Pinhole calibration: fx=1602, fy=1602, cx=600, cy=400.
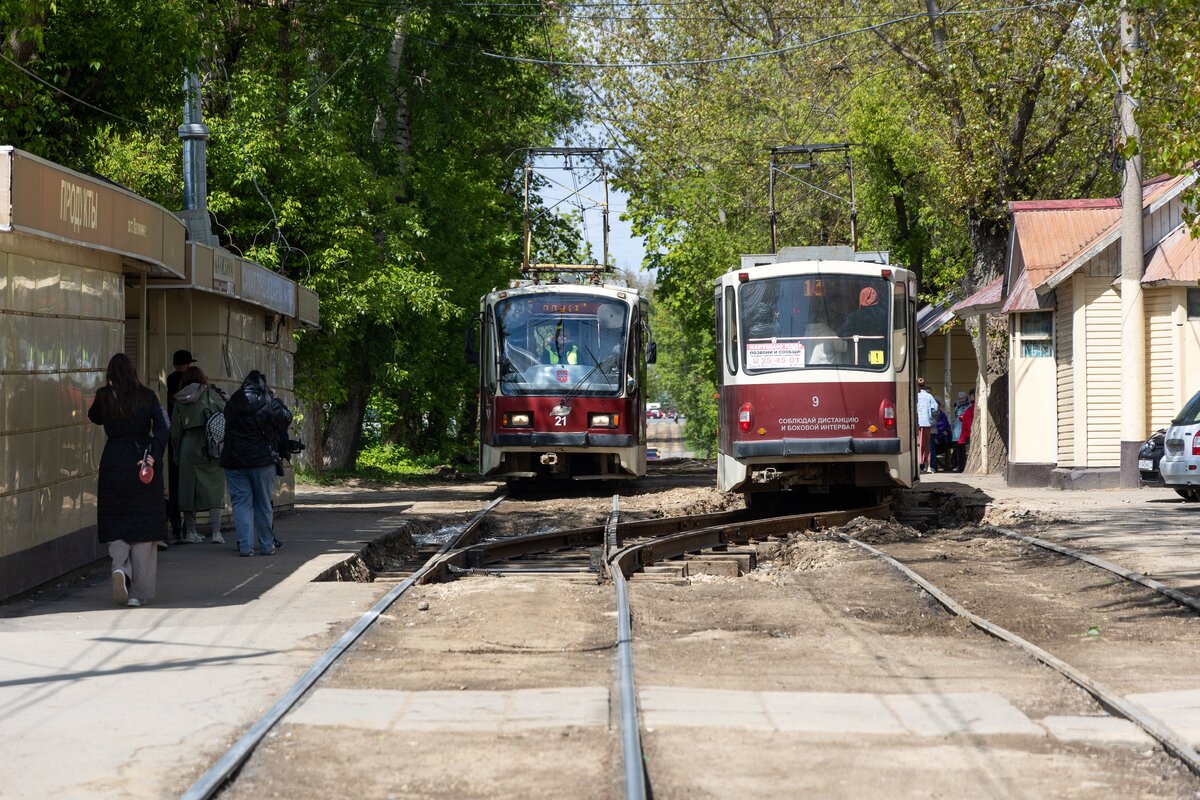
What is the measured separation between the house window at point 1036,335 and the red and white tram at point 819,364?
28.5 feet

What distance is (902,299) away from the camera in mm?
19578

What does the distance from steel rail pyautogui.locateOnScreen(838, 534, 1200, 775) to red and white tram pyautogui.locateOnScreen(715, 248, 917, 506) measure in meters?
6.71

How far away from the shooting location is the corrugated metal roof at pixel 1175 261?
24266 mm

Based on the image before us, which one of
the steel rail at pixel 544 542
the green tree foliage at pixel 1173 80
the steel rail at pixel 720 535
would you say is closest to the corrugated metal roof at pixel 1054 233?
the steel rail at pixel 720 535

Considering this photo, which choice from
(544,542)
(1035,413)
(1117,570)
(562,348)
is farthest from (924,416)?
(1117,570)

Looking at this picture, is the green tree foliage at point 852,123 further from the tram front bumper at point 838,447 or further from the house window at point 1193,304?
the tram front bumper at point 838,447

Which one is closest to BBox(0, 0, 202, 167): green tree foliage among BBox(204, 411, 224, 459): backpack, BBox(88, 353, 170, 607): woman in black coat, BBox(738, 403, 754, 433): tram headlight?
BBox(204, 411, 224, 459): backpack

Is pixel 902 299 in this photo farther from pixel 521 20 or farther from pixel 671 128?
pixel 671 128

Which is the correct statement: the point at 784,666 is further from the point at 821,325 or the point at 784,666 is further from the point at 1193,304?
the point at 1193,304

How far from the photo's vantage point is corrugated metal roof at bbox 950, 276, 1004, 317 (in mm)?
29656

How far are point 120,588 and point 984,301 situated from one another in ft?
71.2

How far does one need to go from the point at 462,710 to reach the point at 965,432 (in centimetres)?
2928

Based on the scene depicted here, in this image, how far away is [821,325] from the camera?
19438 millimetres

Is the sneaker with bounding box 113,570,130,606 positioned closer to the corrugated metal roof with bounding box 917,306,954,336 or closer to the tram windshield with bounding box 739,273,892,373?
the tram windshield with bounding box 739,273,892,373
